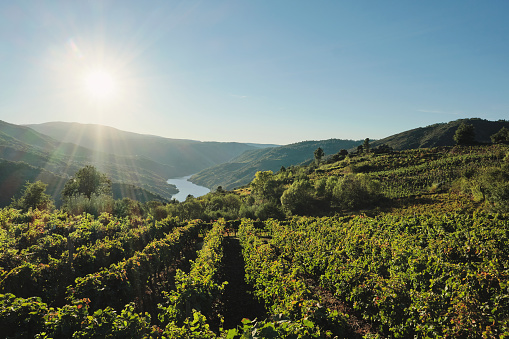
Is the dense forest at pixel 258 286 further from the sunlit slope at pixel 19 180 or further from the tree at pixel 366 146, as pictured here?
the tree at pixel 366 146

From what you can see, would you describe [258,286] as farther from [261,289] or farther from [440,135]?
[440,135]

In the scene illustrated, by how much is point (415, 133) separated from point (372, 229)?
195 m

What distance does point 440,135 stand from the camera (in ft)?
492

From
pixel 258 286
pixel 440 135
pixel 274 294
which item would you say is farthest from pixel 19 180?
pixel 440 135

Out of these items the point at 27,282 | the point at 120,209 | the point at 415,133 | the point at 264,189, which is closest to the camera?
the point at 27,282

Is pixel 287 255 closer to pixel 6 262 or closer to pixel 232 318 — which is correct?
pixel 232 318

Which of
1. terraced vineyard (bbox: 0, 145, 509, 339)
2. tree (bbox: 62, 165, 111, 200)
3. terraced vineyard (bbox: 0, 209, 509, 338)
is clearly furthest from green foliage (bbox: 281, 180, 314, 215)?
tree (bbox: 62, 165, 111, 200)

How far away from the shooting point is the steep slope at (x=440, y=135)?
472 feet

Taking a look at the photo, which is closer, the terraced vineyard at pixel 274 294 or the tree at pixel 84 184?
the terraced vineyard at pixel 274 294

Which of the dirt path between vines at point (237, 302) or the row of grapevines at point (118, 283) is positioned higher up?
the row of grapevines at point (118, 283)

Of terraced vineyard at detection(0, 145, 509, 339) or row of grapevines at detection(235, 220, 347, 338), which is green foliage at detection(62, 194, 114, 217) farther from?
row of grapevines at detection(235, 220, 347, 338)

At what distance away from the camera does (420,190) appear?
54.3 meters

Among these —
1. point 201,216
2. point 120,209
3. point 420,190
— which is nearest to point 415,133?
point 420,190

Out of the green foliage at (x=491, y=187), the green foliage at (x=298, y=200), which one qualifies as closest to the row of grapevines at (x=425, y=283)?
the green foliage at (x=491, y=187)
